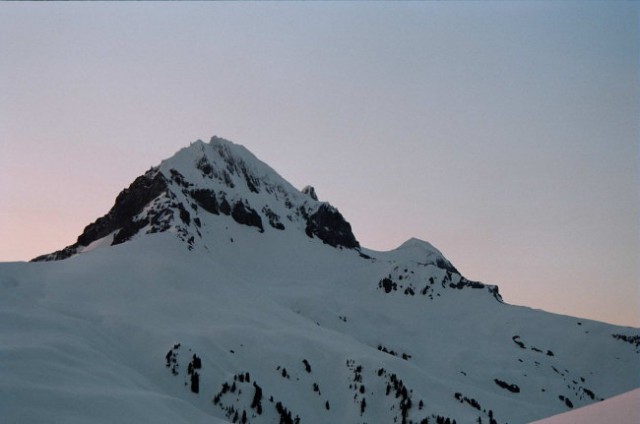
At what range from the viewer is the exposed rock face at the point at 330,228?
177250 millimetres

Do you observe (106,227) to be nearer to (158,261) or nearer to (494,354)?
(158,261)

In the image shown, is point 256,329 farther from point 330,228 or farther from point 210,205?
point 330,228

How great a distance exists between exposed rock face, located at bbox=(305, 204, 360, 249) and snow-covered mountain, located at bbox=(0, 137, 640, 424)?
718 millimetres

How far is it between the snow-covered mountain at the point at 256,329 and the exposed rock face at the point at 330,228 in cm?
72

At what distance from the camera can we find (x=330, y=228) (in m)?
182

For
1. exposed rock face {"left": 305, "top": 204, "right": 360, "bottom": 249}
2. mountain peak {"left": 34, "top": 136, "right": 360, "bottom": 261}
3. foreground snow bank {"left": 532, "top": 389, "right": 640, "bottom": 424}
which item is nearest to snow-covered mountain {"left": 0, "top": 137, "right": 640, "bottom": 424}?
mountain peak {"left": 34, "top": 136, "right": 360, "bottom": 261}

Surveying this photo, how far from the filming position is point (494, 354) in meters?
121

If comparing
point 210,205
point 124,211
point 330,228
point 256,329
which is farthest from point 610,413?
point 330,228

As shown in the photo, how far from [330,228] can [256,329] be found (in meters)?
108

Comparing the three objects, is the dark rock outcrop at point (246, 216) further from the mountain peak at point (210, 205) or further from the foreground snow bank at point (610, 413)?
the foreground snow bank at point (610, 413)

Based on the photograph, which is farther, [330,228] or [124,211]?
[330,228]

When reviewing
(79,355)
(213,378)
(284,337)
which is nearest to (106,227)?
(284,337)

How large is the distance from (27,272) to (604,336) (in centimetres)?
12078

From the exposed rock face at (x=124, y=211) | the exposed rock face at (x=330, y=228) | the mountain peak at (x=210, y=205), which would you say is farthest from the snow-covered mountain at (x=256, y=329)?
the exposed rock face at (x=330, y=228)
